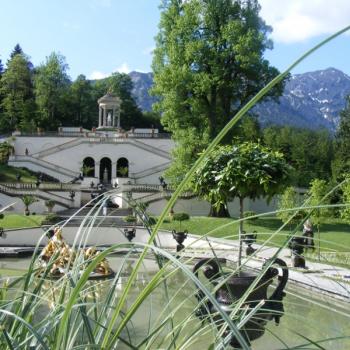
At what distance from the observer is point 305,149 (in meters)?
50.3

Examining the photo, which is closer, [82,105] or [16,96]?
[16,96]

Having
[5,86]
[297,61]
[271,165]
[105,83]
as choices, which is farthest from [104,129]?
[297,61]

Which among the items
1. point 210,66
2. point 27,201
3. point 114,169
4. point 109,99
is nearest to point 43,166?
point 114,169

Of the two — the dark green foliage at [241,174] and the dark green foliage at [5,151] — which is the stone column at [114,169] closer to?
the dark green foliage at [5,151]

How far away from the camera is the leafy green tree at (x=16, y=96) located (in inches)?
2343

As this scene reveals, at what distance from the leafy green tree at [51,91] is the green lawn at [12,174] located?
15.9m

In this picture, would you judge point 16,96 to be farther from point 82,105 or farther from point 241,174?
point 241,174

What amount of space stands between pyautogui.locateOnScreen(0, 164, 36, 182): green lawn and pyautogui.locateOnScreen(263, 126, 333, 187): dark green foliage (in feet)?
60.0

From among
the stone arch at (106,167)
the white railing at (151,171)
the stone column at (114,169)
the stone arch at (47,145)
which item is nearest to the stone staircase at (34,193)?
the white railing at (151,171)

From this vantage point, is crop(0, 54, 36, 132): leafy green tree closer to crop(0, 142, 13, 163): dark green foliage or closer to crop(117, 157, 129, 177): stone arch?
crop(0, 142, 13, 163): dark green foliage

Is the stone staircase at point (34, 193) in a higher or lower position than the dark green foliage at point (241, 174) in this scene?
lower

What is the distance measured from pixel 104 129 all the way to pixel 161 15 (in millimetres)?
25011

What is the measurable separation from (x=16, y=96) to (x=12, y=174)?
21.2 metres

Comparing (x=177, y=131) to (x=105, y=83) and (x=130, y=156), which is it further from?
(x=105, y=83)
